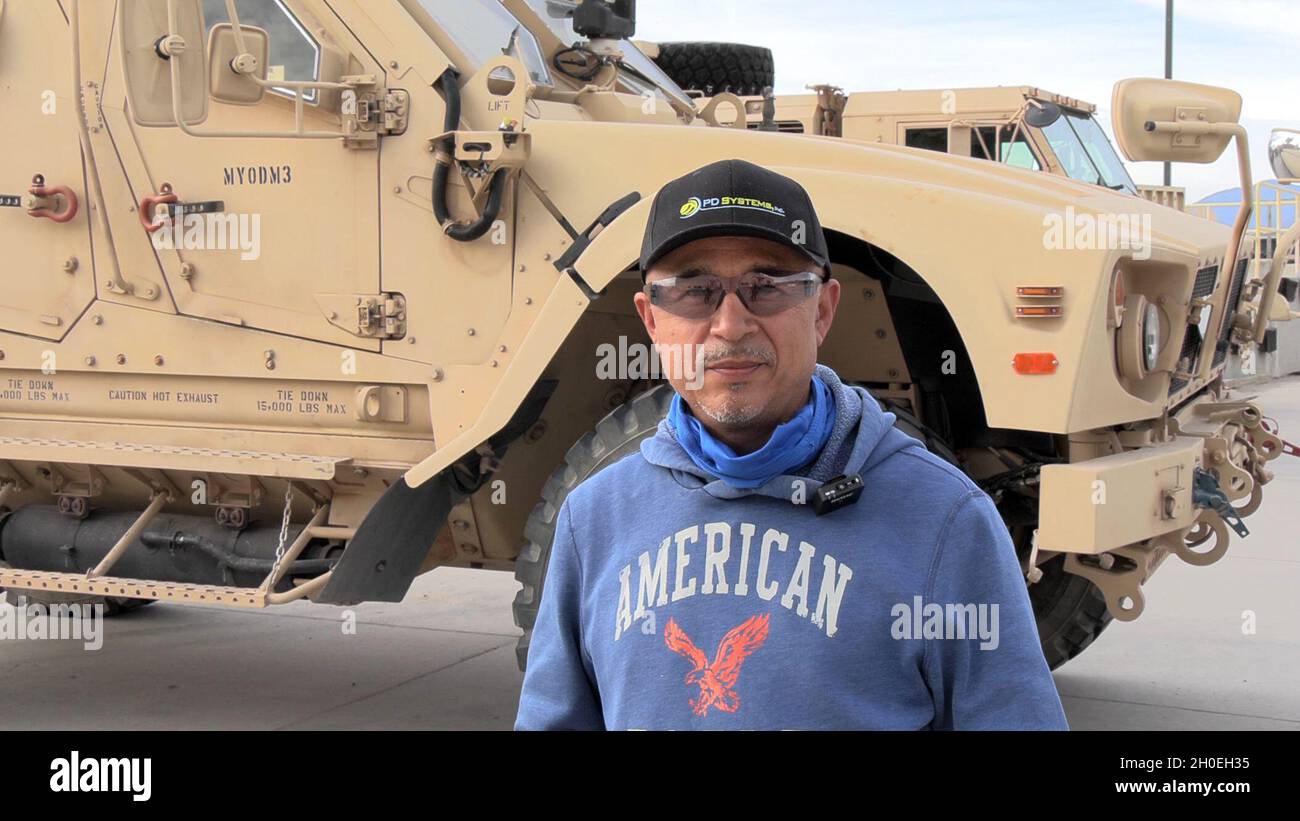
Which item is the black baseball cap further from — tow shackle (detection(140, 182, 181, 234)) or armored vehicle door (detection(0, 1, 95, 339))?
armored vehicle door (detection(0, 1, 95, 339))

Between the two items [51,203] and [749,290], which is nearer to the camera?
[749,290]

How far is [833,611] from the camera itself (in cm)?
178

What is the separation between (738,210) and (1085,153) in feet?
33.8

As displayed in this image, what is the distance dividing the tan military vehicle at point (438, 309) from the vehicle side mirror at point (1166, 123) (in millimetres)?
14

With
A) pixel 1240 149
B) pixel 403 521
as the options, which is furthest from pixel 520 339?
pixel 1240 149

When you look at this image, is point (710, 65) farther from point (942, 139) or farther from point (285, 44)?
point (285, 44)

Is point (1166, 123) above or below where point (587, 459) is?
above

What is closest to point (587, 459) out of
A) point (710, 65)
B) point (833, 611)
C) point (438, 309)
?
point (438, 309)

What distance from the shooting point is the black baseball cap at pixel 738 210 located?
1.86 metres

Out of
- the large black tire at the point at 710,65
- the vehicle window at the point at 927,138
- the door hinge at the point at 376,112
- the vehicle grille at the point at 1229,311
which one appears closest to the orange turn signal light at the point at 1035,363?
the vehicle grille at the point at 1229,311

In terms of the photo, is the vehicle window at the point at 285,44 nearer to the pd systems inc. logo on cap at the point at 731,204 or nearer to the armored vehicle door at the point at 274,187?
the armored vehicle door at the point at 274,187

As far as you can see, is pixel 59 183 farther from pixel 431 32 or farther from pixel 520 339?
pixel 520 339

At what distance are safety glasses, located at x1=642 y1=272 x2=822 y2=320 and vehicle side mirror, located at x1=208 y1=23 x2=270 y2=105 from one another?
2945 millimetres

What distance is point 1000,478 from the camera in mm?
4723
